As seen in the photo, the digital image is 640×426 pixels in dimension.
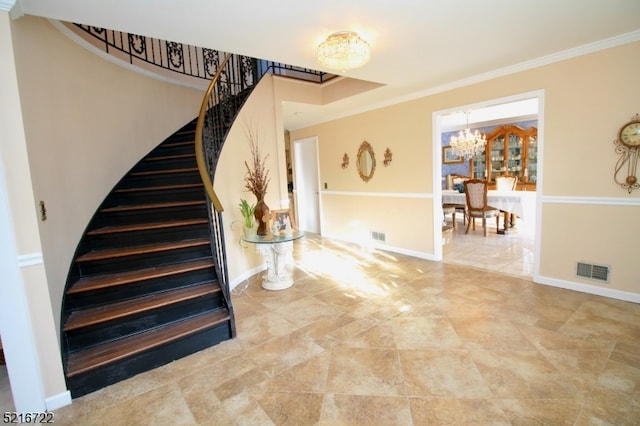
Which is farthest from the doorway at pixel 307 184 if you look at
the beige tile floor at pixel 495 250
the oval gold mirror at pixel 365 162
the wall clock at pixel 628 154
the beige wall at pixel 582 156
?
the wall clock at pixel 628 154

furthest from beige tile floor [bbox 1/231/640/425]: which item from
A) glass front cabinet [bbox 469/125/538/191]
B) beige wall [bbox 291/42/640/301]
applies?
glass front cabinet [bbox 469/125/538/191]

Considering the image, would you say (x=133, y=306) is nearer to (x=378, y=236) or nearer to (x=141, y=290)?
(x=141, y=290)

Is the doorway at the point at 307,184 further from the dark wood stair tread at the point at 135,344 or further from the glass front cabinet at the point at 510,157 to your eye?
the dark wood stair tread at the point at 135,344

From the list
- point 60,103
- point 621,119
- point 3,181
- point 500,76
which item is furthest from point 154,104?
point 621,119

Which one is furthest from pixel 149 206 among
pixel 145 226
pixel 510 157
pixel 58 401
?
pixel 510 157

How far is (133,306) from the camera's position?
2529mm

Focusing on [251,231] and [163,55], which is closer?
[251,231]

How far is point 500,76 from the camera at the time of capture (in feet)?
12.1

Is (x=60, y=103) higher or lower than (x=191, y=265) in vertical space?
higher

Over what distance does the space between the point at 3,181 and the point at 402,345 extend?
2.82m

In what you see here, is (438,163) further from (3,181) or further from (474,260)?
(3,181)

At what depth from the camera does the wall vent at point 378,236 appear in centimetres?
545

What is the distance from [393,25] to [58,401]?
347 centimetres

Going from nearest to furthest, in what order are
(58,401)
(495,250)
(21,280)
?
(21,280), (58,401), (495,250)
